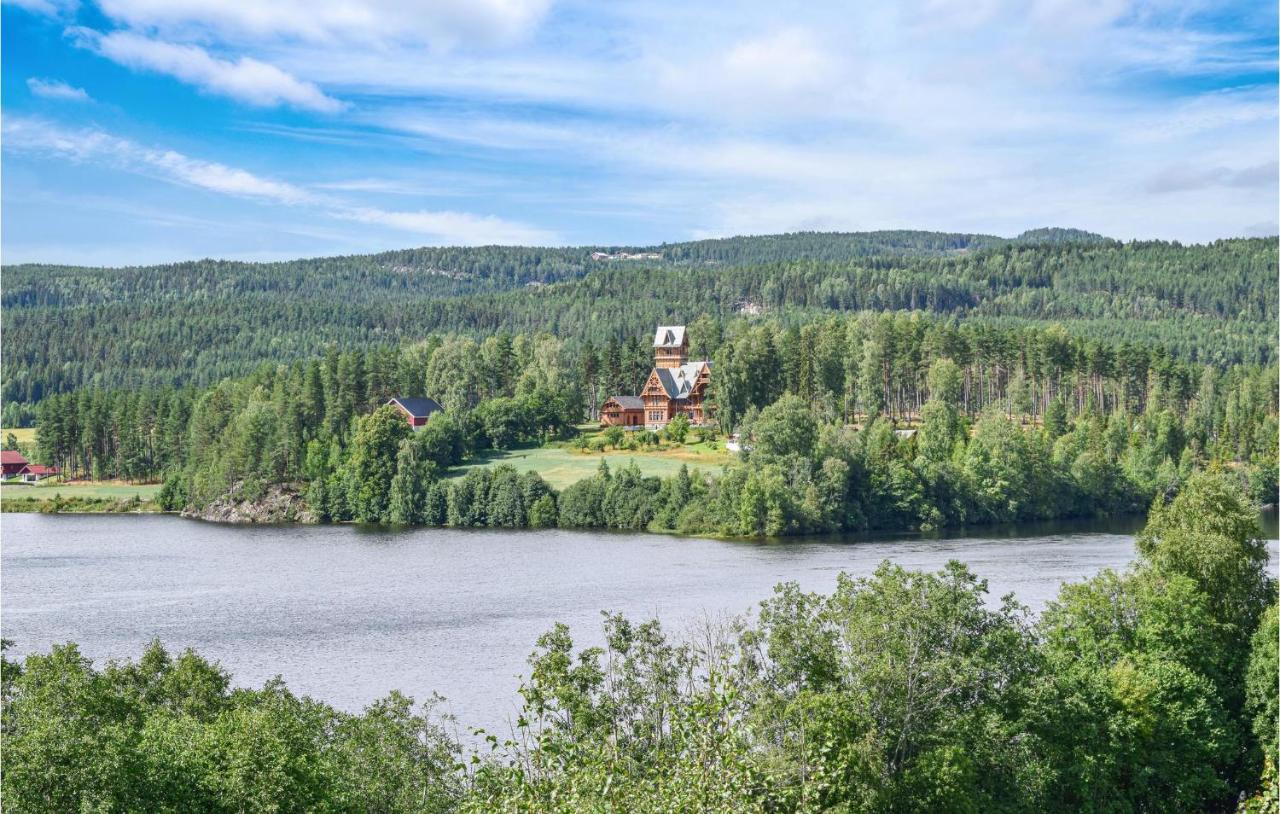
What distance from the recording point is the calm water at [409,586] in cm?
5056

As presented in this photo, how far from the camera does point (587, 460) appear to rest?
374ft

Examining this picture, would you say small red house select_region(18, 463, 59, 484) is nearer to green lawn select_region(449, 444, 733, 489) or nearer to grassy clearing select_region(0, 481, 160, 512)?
grassy clearing select_region(0, 481, 160, 512)

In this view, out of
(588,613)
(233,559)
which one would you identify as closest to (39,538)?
(233,559)

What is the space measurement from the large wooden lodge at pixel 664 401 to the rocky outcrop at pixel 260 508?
33396mm

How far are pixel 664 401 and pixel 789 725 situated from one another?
10584cm

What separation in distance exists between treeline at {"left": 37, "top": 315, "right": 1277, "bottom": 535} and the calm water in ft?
19.6

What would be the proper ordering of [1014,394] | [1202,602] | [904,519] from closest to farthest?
[1202,602] → [904,519] → [1014,394]

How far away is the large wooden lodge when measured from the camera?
13238 cm

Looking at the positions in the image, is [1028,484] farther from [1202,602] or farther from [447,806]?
[447,806]

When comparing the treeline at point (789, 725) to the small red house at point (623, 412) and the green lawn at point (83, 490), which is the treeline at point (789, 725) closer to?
the small red house at point (623, 412)

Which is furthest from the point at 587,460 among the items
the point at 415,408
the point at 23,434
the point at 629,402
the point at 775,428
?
the point at 23,434

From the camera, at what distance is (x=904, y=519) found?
97.3 meters

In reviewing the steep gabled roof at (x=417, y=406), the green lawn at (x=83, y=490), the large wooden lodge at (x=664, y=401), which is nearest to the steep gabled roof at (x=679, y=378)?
the large wooden lodge at (x=664, y=401)

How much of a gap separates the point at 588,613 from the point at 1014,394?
81.7 metres
